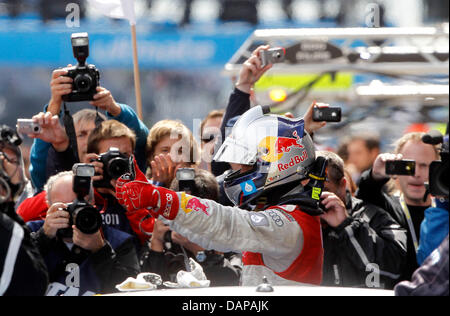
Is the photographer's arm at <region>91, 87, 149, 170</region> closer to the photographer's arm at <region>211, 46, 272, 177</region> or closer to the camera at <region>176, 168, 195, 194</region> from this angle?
the photographer's arm at <region>211, 46, 272, 177</region>

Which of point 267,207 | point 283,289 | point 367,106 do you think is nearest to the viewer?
point 283,289

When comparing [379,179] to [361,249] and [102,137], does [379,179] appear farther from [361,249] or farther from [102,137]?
[102,137]

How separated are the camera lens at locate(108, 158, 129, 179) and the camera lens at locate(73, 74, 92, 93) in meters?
0.67

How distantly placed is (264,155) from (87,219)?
90cm

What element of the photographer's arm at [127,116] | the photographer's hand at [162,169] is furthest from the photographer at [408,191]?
the photographer's arm at [127,116]

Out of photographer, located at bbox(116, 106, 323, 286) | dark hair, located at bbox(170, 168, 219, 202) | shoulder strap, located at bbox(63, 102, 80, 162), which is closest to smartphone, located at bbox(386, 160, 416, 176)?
photographer, located at bbox(116, 106, 323, 286)

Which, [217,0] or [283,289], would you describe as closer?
[283,289]

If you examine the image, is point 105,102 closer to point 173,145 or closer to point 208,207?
point 173,145

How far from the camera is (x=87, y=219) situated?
3.94 m

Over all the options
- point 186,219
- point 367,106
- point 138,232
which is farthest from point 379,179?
point 367,106

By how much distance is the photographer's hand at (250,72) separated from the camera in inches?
195

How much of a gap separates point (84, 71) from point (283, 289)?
1996 mm
